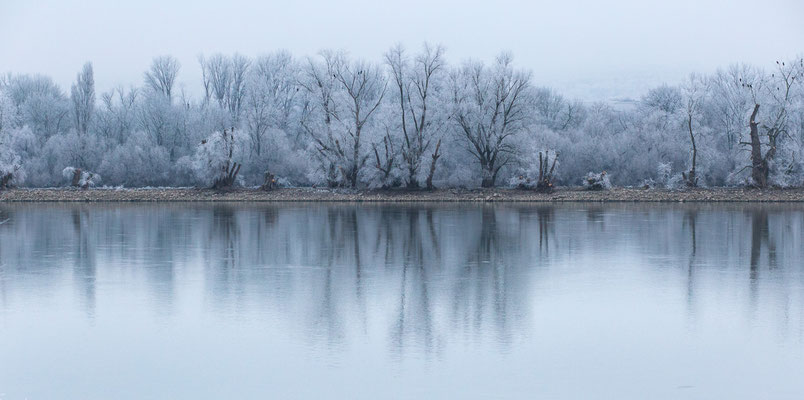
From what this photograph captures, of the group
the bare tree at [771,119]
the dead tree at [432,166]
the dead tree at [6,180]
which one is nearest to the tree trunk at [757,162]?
the bare tree at [771,119]

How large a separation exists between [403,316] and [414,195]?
120ft

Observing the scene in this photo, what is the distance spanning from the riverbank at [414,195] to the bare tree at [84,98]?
1618cm

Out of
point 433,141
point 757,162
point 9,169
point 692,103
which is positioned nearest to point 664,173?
point 692,103

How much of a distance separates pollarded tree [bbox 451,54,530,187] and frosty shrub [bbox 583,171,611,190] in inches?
183

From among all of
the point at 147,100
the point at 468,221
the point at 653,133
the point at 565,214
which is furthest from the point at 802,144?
the point at 147,100

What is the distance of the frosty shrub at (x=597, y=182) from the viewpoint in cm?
4966

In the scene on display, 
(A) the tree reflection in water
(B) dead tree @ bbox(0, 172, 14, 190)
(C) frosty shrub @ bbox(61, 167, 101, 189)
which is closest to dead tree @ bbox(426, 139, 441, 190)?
(A) the tree reflection in water

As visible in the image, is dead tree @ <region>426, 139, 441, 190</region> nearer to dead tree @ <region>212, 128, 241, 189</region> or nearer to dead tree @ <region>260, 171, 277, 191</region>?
dead tree @ <region>260, 171, 277, 191</region>

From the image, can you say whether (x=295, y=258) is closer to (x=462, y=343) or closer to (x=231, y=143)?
(x=462, y=343)

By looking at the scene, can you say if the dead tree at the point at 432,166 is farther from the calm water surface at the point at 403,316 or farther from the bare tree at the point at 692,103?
the calm water surface at the point at 403,316

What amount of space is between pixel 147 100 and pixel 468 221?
44132 mm

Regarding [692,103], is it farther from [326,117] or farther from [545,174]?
[326,117]

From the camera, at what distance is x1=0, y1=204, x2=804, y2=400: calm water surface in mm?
9023

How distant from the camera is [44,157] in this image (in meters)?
59.3
